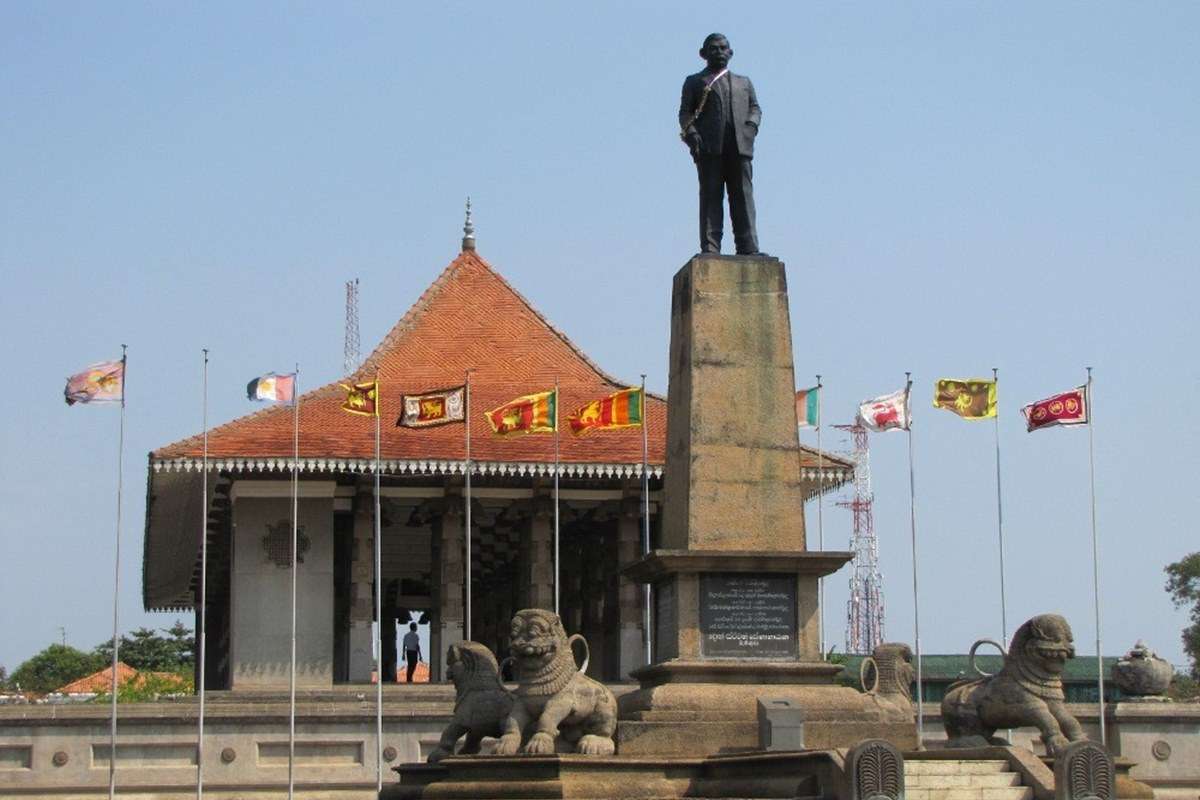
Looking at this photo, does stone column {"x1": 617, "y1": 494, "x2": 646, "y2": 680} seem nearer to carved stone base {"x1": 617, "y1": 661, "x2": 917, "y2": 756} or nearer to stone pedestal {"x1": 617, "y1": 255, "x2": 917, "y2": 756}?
stone pedestal {"x1": 617, "y1": 255, "x2": 917, "y2": 756}

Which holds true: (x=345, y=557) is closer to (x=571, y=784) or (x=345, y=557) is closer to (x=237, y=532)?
(x=237, y=532)

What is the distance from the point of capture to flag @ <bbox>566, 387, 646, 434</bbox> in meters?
35.6

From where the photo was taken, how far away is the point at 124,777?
109 ft

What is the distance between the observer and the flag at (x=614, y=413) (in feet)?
117

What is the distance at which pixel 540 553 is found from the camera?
4156cm

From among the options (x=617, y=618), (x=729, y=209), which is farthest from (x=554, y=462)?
(x=729, y=209)

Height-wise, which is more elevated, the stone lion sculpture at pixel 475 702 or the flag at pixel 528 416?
the flag at pixel 528 416

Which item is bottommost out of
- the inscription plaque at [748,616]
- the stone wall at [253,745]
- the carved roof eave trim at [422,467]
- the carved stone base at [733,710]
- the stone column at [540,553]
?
the stone wall at [253,745]

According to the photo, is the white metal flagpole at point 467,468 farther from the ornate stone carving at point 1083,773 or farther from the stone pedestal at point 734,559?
the ornate stone carving at point 1083,773

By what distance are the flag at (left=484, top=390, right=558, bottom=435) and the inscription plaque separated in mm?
16102

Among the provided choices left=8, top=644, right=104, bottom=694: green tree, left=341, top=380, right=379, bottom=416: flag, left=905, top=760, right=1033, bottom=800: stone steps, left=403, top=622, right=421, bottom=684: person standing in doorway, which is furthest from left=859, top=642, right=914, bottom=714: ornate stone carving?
left=8, top=644, right=104, bottom=694: green tree

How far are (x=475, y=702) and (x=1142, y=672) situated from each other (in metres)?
15.7

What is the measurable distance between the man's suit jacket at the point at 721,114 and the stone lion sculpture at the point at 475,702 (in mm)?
4866

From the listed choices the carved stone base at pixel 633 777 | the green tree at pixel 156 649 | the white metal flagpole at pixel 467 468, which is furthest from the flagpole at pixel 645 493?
the green tree at pixel 156 649
